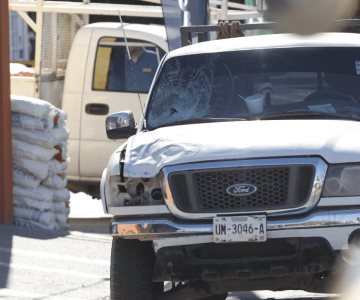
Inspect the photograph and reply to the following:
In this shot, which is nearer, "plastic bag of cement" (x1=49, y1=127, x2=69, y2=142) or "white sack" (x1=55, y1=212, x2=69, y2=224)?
"plastic bag of cement" (x1=49, y1=127, x2=69, y2=142)

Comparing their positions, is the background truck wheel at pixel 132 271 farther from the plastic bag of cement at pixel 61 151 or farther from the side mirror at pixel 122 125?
the plastic bag of cement at pixel 61 151

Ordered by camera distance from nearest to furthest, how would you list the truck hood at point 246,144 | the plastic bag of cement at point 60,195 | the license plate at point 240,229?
the license plate at point 240,229, the truck hood at point 246,144, the plastic bag of cement at point 60,195

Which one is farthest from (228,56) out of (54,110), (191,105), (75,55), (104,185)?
(75,55)

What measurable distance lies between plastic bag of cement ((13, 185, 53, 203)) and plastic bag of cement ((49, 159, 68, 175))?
8.2 inches

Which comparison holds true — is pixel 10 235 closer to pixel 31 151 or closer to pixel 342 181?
pixel 31 151

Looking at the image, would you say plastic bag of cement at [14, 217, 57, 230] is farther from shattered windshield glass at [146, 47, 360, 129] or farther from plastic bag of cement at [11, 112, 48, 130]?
shattered windshield glass at [146, 47, 360, 129]

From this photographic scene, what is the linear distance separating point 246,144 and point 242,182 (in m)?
0.21

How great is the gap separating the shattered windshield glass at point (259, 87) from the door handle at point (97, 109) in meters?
5.89

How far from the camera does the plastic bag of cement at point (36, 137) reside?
11.4m

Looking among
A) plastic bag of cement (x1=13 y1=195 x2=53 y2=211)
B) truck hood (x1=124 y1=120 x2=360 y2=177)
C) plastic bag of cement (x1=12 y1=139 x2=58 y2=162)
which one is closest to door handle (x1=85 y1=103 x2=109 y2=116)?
plastic bag of cement (x1=12 y1=139 x2=58 y2=162)

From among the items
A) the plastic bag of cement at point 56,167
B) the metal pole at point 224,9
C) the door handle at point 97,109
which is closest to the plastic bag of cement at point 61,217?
the plastic bag of cement at point 56,167

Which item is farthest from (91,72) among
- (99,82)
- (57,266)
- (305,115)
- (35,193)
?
(305,115)

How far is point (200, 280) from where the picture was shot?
6402 mm

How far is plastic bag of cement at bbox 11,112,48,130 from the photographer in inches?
449
